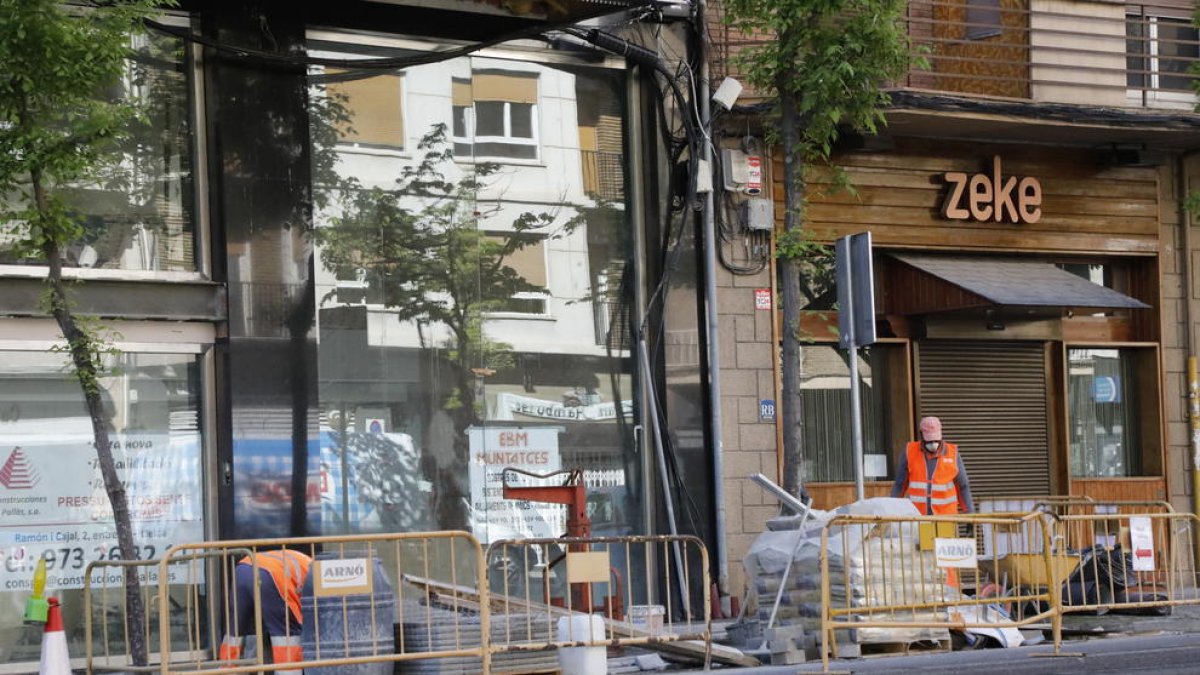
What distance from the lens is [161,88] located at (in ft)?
44.4

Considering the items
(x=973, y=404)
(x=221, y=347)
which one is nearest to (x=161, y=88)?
(x=221, y=347)

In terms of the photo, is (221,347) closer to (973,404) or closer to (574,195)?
(574,195)

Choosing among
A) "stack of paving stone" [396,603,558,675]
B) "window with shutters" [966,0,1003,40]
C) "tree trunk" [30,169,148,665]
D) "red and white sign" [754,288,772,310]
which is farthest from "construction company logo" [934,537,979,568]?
"window with shutters" [966,0,1003,40]

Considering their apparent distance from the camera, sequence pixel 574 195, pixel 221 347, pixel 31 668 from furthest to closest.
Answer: pixel 574 195 < pixel 221 347 < pixel 31 668

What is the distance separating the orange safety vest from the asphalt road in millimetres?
2776

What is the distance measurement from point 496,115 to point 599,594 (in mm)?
4381

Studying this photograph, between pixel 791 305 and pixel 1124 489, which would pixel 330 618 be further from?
pixel 1124 489

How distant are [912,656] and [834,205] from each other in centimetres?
594

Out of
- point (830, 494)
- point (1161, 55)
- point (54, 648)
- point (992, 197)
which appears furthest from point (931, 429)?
point (54, 648)

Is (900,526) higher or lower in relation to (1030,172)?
lower

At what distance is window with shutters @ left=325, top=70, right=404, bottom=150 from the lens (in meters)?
14.3

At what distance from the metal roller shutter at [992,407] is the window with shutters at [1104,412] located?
51 cm

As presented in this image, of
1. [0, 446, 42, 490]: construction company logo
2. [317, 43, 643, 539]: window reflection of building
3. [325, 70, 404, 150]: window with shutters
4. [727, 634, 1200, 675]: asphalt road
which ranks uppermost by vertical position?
[325, 70, 404, 150]: window with shutters

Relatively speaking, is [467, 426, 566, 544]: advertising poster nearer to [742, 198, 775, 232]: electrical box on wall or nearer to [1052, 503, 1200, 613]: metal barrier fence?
[742, 198, 775, 232]: electrical box on wall
